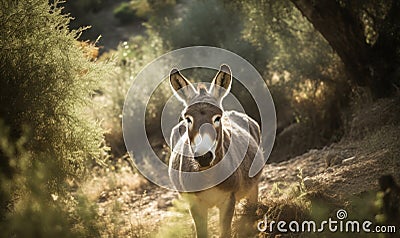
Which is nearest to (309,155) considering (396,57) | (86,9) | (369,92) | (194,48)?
(369,92)

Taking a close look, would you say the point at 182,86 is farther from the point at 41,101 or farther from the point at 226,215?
the point at 41,101

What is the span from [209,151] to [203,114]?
0.47 metres

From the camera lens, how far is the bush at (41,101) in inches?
257

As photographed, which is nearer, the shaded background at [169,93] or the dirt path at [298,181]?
the shaded background at [169,93]

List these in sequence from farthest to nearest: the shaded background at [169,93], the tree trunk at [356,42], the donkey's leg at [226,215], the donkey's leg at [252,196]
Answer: the tree trunk at [356,42], the donkey's leg at [252,196], the shaded background at [169,93], the donkey's leg at [226,215]

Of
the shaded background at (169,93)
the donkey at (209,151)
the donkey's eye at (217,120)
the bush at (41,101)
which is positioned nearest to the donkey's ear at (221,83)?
the donkey at (209,151)

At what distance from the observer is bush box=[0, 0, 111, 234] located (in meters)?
6.54

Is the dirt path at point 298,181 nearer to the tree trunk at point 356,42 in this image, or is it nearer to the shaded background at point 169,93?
the shaded background at point 169,93

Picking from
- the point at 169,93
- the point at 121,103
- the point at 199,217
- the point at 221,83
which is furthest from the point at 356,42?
the point at 121,103

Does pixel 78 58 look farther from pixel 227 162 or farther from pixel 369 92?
pixel 369 92

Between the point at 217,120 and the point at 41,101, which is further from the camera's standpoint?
the point at 41,101

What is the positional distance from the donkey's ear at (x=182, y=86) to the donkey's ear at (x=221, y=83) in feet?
0.77

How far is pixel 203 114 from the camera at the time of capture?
5508mm

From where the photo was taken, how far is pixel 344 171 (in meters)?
7.14
